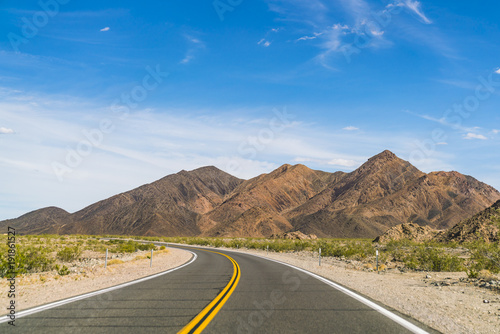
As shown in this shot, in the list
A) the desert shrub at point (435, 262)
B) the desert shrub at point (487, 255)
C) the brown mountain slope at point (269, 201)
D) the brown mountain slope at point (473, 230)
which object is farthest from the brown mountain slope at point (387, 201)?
the desert shrub at point (487, 255)

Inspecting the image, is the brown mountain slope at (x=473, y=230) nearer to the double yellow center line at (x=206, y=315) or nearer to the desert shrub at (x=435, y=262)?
the desert shrub at (x=435, y=262)

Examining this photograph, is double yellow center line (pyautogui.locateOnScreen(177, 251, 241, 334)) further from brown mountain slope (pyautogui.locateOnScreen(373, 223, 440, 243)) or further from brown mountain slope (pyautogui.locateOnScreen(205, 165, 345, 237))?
brown mountain slope (pyautogui.locateOnScreen(205, 165, 345, 237))

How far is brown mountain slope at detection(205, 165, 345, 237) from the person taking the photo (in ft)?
389

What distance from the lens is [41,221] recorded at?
16550cm

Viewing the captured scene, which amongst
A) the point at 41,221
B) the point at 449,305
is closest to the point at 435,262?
the point at 449,305

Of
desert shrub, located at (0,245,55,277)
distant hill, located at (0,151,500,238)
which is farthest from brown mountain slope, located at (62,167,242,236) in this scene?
desert shrub, located at (0,245,55,277)

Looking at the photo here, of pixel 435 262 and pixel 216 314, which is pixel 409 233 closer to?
pixel 435 262

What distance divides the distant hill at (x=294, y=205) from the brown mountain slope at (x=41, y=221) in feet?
1.89

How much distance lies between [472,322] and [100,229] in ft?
462

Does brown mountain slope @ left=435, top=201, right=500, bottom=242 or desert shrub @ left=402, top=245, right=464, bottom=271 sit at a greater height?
brown mountain slope @ left=435, top=201, right=500, bottom=242

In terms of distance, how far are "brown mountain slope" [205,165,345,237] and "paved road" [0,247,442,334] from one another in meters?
106

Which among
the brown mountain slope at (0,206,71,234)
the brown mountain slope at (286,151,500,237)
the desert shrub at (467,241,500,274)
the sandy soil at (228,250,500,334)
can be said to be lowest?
the brown mountain slope at (0,206,71,234)

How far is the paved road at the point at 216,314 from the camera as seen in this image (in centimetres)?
613

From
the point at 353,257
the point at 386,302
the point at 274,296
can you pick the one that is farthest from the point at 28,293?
the point at 353,257
